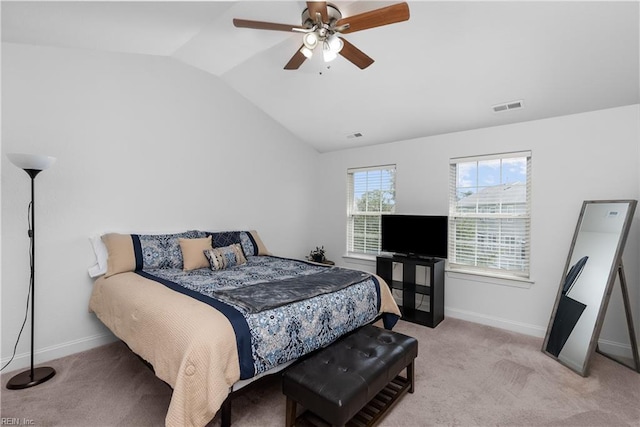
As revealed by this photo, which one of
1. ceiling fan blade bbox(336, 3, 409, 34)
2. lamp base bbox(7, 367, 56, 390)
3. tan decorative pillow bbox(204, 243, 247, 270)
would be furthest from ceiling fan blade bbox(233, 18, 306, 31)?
lamp base bbox(7, 367, 56, 390)

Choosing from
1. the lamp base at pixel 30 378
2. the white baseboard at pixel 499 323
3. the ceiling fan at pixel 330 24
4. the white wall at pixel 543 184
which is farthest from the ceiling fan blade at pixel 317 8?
the white baseboard at pixel 499 323

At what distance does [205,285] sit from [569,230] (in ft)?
11.6

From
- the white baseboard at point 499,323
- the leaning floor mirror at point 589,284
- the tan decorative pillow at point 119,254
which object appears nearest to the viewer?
the leaning floor mirror at point 589,284

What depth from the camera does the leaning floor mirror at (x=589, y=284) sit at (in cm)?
259

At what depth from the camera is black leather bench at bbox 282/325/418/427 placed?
161 cm

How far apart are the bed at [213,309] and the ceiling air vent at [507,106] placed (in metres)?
2.23

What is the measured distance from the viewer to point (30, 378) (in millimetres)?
2410

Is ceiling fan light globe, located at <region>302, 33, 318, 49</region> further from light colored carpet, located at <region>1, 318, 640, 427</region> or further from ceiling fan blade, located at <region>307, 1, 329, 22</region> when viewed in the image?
light colored carpet, located at <region>1, 318, 640, 427</region>

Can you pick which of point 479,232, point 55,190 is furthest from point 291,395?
point 479,232

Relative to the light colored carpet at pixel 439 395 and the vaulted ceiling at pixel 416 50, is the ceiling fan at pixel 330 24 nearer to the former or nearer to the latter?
the vaulted ceiling at pixel 416 50

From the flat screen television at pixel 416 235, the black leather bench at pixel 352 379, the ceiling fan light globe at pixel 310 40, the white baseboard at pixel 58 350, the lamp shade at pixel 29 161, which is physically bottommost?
the white baseboard at pixel 58 350

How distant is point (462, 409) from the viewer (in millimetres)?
2111

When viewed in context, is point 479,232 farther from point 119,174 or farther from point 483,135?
point 119,174

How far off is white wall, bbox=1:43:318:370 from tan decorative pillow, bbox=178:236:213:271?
513mm
